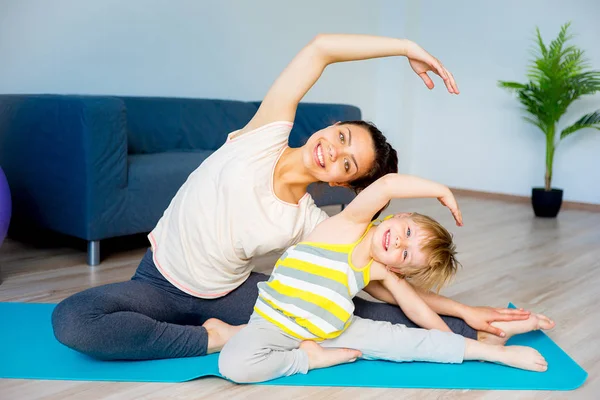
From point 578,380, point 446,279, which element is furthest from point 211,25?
point 578,380

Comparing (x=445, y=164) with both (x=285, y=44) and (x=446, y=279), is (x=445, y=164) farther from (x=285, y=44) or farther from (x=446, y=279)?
(x=446, y=279)

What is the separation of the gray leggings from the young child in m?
0.11

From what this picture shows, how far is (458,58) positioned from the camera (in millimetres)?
5543

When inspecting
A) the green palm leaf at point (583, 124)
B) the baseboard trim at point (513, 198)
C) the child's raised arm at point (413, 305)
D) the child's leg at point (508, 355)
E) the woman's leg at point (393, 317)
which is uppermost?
the green palm leaf at point (583, 124)

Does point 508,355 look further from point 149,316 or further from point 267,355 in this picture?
point 149,316

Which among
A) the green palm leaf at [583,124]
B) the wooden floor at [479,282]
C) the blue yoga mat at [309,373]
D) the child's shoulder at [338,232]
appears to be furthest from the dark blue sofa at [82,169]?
the green palm leaf at [583,124]

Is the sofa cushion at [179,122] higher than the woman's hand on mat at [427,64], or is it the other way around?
the woman's hand on mat at [427,64]

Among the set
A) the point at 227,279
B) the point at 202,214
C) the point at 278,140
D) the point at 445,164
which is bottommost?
the point at 445,164

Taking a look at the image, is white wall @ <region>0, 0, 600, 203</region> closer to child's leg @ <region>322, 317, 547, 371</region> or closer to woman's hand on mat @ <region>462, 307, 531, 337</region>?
child's leg @ <region>322, 317, 547, 371</region>

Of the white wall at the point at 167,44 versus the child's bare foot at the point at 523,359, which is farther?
the white wall at the point at 167,44

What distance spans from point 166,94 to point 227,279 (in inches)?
100.0

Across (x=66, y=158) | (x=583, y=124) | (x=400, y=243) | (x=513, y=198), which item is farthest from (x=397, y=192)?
(x=513, y=198)

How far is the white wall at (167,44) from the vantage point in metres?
3.38

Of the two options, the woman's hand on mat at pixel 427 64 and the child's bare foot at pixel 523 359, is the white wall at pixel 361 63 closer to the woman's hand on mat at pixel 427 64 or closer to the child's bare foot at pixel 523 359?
the woman's hand on mat at pixel 427 64
